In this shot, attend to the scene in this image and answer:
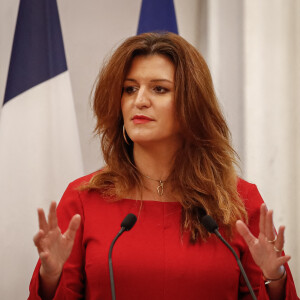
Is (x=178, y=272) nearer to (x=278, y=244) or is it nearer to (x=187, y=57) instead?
(x=278, y=244)

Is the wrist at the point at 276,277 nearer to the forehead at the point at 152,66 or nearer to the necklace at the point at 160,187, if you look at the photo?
the necklace at the point at 160,187


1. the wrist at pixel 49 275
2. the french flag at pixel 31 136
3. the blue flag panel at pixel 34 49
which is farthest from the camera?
the blue flag panel at pixel 34 49

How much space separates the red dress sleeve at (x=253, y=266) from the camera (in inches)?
54.2

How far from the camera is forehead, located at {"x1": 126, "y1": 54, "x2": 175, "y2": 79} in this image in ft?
5.34

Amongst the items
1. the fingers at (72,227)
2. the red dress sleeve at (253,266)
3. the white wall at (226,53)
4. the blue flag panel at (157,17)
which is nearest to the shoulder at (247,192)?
the red dress sleeve at (253,266)

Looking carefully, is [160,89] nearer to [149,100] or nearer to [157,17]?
[149,100]

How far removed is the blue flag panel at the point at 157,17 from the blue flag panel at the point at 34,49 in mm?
424

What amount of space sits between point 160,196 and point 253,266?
38cm

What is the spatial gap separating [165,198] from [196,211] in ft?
0.39

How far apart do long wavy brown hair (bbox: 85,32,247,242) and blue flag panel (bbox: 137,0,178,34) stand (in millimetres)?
556

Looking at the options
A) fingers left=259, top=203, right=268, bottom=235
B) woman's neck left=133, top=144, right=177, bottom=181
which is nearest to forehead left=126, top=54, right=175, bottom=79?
woman's neck left=133, top=144, right=177, bottom=181

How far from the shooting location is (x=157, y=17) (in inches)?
90.4

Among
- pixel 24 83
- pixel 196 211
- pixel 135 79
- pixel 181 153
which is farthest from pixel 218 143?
pixel 24 83

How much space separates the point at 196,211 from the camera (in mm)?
1604
